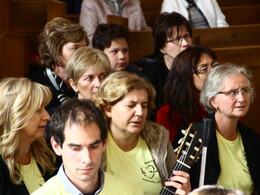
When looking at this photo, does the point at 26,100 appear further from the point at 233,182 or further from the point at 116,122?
the point at 233,182

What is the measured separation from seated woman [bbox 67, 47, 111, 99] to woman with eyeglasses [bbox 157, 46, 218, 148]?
45 centimetres

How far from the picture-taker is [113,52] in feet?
12.4

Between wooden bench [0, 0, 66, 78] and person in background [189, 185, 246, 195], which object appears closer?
person in background [189, 185, 246, 195]

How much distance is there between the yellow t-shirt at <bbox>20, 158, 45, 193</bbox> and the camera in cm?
254

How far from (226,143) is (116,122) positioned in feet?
2.11

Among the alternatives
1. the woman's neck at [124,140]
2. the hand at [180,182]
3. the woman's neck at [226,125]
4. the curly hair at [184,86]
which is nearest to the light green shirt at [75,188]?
the hand at [180,182]

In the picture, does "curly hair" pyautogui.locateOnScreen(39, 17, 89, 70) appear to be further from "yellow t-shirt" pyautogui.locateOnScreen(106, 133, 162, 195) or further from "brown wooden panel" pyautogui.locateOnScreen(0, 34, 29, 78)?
"yellow t-shirt" pyautogui.locateOnScreen(106, 133, 162, 195)

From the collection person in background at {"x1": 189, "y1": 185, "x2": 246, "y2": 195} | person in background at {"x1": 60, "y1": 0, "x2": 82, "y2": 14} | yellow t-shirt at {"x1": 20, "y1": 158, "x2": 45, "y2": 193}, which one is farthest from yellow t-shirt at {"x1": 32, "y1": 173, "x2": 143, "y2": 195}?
person in background at {"x1": 60, "y1": 0, "x2": 82, "y2": 14}

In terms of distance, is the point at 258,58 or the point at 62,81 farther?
the point at 258,58

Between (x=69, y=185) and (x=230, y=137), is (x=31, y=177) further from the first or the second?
(x=230, y=137)

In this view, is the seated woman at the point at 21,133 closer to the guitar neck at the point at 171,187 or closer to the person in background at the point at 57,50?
the guitar neck at the point at 171,187

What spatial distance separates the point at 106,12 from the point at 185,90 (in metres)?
1.51

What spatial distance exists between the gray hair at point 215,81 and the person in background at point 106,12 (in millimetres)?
→ 1628

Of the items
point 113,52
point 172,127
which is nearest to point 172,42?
point 113,52
